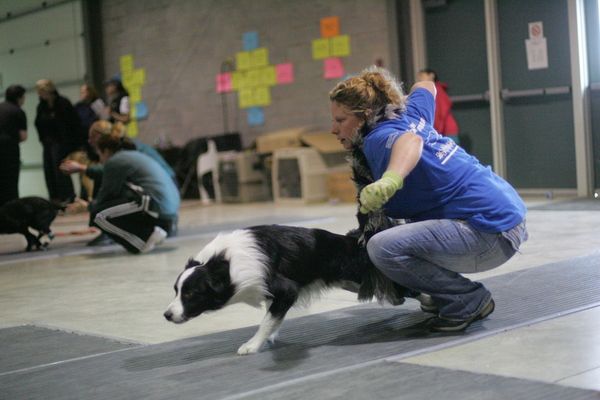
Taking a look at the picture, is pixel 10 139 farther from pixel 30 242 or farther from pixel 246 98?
pixel 246 98

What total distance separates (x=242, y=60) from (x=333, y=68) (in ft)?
5.76

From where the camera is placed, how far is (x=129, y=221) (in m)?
6.58

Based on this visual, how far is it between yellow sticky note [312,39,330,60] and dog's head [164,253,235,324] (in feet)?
26.5

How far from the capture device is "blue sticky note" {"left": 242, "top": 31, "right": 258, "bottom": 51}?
472 inches

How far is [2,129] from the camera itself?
916cm

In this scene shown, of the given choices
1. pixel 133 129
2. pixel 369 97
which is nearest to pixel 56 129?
pixel 133 129

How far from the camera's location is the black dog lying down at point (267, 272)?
10.5ft

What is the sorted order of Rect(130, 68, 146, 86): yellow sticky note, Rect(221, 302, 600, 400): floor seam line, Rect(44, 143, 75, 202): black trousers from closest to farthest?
Rect(221, 302, 600, 400): floor seam line < Rect(44, 143, 75, 202): black trousers < Rect(130, 68, 146, 86): yellow sticky note

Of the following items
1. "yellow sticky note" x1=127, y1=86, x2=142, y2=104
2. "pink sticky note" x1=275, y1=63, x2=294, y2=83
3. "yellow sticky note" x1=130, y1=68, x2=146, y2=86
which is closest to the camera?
"pink sticky note" x1=275, y1=63, x2=294, y2=83

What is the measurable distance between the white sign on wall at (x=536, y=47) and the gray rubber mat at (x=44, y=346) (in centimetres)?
649

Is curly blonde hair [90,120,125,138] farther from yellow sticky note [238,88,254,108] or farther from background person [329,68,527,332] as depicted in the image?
yellow sticky note [238,88,254,108]

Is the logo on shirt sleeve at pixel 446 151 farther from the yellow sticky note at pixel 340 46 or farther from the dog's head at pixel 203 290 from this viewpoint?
the yellow sticky note at pixel 340 46

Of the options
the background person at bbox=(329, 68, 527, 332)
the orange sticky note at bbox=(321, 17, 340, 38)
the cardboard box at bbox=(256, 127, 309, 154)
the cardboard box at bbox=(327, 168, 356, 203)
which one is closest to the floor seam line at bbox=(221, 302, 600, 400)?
the background person at bbox=(329, 68, 527, 332)

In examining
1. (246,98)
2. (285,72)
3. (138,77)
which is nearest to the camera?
(285,72)
